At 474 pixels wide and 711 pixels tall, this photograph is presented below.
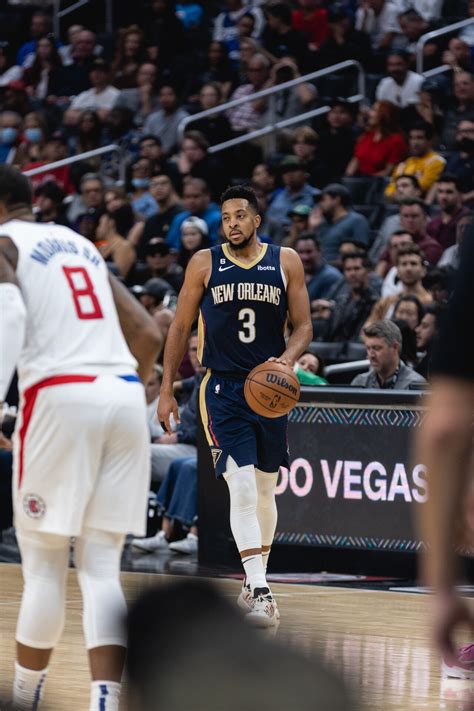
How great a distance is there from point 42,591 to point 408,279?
7.88 m

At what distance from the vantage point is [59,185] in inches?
710

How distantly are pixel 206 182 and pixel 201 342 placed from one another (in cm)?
797

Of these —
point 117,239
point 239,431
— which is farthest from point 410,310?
point 117,239

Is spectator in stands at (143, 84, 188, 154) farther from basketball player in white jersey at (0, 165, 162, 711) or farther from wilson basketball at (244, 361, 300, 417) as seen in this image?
basketball player in white jersey at (0, 165, 162, 711)

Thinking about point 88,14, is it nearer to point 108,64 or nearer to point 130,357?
point 108,64

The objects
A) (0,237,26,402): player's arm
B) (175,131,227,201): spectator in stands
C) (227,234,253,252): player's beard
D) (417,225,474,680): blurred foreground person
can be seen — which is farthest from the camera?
(175,131,227,201): spectator in stands

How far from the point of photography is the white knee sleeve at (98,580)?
4.85 m

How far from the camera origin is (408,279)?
12375 millimetres

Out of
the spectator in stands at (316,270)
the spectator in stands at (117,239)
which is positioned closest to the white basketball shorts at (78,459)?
the spectator in stands at (316,270)

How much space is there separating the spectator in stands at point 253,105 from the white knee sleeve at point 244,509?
10265mm

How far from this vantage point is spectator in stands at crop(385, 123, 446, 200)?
1487cm

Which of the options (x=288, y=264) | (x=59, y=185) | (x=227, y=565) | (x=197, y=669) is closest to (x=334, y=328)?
(x=227, y=565)

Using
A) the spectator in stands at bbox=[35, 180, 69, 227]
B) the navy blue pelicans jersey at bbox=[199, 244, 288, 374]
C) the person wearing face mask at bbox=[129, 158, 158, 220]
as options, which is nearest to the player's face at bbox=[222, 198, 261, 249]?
the navy blue pelicans jersey at bbox=[199, 244, 288, 374]

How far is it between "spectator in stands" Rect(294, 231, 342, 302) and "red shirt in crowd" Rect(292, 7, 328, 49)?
218 inches
